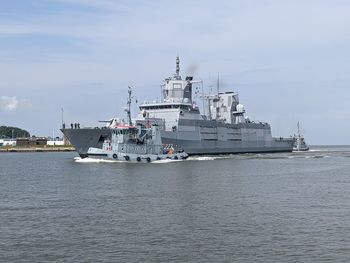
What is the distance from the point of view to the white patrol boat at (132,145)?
88900 millimetres

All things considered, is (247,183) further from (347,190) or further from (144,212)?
(144,212)

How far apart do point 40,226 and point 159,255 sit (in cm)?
957

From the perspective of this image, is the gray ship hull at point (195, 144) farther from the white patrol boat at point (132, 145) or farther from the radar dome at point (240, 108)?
the radar dome at point (240, 108)

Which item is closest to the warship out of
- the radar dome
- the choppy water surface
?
the radar dome

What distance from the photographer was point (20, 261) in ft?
75.8

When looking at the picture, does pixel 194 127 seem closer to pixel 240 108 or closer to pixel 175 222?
pixel 240 108

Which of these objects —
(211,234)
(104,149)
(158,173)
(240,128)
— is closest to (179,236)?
(211,234)

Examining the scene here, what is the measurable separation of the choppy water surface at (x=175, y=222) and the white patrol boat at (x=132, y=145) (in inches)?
1325

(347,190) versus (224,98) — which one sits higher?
(224,98)

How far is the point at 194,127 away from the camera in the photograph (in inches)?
4678

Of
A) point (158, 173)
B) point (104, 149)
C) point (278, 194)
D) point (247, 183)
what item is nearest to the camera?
point (278, 194)

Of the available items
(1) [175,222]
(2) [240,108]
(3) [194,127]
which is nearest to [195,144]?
(3) [194,127]

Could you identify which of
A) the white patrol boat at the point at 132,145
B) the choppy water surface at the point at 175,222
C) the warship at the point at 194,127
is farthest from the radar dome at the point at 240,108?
the choppy water surface at the point at 175,222

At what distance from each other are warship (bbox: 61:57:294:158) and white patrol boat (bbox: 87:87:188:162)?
223cm
